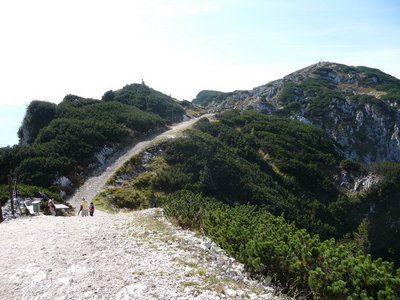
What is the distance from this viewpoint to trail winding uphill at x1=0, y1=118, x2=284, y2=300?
28.4 ft

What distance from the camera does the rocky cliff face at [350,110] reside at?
95438mm

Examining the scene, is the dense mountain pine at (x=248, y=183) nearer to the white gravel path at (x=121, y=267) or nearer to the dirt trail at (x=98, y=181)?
the white gravel path at (x=121, y=267)

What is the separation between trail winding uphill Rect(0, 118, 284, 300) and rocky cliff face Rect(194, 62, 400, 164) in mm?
83446

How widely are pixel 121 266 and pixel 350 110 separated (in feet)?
356

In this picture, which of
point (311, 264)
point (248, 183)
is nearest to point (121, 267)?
point (311, 264)

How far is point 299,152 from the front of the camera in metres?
62.5

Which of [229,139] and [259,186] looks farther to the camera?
[229,139]

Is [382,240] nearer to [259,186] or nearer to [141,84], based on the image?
[259,186]

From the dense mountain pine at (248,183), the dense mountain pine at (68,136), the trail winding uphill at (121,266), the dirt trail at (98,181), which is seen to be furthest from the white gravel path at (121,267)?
the dense mountain pine at (68,136)

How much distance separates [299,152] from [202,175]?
1204 inches

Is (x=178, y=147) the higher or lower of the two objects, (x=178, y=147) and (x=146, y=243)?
the higher

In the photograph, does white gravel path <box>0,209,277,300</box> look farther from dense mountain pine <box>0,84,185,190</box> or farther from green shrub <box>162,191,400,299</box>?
dense mountain pine <box>0,84,185,190</box>

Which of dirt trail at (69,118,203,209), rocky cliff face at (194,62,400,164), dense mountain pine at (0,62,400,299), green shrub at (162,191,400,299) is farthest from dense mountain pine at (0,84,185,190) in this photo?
rocky cliff face at (194,62,400,164)

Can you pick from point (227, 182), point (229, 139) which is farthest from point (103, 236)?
point (229, 139)
